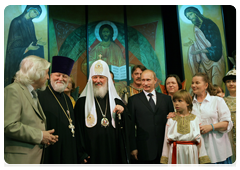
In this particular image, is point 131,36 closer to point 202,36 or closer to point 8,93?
point 202,36

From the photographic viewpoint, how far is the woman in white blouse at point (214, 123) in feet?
12.9

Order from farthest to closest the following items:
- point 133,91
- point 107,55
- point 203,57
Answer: point 107,55
point 203,57
point 133,91

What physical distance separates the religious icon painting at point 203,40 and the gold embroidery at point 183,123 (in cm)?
353

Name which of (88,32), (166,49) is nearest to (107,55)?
(88,32)

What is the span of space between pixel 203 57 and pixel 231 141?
3.50m

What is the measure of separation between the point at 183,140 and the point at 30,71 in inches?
95.2

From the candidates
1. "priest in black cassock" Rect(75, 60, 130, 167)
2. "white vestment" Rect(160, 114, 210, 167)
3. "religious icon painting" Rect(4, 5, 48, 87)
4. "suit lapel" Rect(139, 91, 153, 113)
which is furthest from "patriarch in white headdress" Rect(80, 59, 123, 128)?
"religious icon painting" Rect(4, 5, 48, 87)

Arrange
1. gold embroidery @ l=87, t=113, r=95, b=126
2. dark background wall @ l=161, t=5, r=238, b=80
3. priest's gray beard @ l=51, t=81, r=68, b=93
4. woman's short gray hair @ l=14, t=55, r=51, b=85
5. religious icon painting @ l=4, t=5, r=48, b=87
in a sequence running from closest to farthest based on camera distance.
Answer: woman's short gray hair @ l=14, t=55, r=51, b=85 → priest's gray beard @ l=51, t=81, r=68, b=93 → gold embroidery @ l=87, t=113, r=95, b=126 → religious icon painting @ l=4, t=5, r=48, b=87 → dark background wall @ l=161, t=5, r=238, b=80

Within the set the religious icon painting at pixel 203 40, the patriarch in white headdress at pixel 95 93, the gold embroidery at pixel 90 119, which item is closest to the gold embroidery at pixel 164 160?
the patriarch in white headdress at pixel 95 93

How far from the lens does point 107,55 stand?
8.00m

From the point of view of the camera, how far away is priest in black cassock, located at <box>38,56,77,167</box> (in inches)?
135

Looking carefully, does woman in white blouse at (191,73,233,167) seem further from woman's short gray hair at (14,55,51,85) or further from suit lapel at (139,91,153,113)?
woman's short gray hair at (14,55,51,85)

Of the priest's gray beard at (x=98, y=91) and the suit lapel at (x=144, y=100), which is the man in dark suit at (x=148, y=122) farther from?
the priest's gray beard at (x=98, y=91)

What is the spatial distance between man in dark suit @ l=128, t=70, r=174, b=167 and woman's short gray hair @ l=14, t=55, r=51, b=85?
1.72 metres
